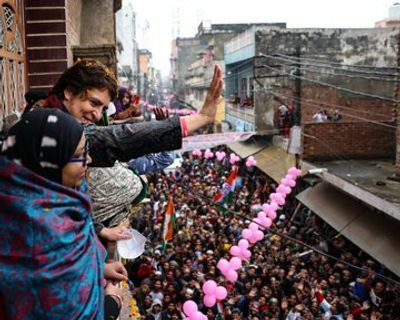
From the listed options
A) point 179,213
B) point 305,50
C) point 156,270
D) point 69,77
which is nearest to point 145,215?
point 179,213

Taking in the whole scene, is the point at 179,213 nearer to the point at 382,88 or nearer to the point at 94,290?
the point at 382,88

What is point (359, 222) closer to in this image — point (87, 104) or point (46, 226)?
point (87, 104)

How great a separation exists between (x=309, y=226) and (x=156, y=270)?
4694 millimetres

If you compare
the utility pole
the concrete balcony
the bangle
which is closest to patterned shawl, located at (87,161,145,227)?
the bangle

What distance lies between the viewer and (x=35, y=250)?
136cm

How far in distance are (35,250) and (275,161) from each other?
1612cm

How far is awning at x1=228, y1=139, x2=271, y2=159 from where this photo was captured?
2008cm

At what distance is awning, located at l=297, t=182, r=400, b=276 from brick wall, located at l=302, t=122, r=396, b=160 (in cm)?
96

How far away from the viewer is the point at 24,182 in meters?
1.38

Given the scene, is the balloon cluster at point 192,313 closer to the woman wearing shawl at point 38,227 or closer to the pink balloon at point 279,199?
the pink balloon at point 279,199

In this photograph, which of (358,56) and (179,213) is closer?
(179,213)

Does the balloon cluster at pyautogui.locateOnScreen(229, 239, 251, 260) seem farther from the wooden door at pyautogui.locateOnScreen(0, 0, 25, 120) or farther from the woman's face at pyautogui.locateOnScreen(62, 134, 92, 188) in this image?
the woman's face at pyautogui.locateOnScreen(62, 134, 92, 188)

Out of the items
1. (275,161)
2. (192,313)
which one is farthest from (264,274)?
(275,161)

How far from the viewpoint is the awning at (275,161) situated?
15758mm
